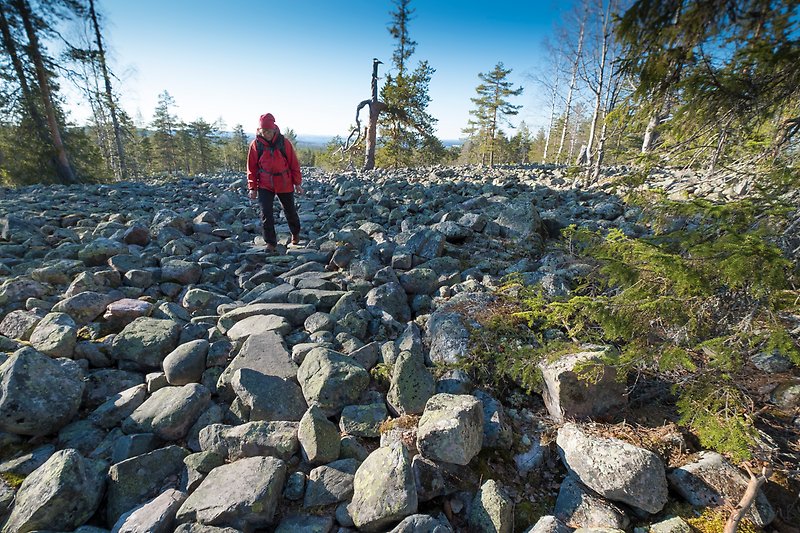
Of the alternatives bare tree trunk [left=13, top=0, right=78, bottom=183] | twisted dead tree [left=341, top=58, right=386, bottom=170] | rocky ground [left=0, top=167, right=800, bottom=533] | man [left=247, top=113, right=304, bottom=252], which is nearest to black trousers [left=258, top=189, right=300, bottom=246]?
man [left=247, top=113, right=304, bottom=252]

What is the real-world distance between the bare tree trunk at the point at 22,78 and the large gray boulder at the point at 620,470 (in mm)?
23099

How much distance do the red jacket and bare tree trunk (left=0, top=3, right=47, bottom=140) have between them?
16.6m

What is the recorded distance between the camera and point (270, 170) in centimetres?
648

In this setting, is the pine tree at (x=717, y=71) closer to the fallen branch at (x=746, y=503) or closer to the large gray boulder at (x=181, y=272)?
the fallen branch at (x=746, y=503)

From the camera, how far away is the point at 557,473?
242 centimetres

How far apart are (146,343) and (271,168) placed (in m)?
3.91

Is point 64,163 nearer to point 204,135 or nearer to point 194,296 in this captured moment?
point 194,296

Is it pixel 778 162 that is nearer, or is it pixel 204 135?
pixel 778 162

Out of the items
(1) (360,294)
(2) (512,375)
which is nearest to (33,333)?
(1) (360,294)

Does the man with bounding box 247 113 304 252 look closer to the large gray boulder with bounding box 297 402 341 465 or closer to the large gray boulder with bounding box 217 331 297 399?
the large gray boulder with bounding box 217 331 297 399

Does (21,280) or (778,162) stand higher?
(778,162)

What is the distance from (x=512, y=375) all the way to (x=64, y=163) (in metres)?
22.0

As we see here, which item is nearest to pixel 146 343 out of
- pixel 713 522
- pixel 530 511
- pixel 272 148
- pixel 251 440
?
pixel 251 440

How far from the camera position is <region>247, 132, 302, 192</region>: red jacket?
6.36 metres
